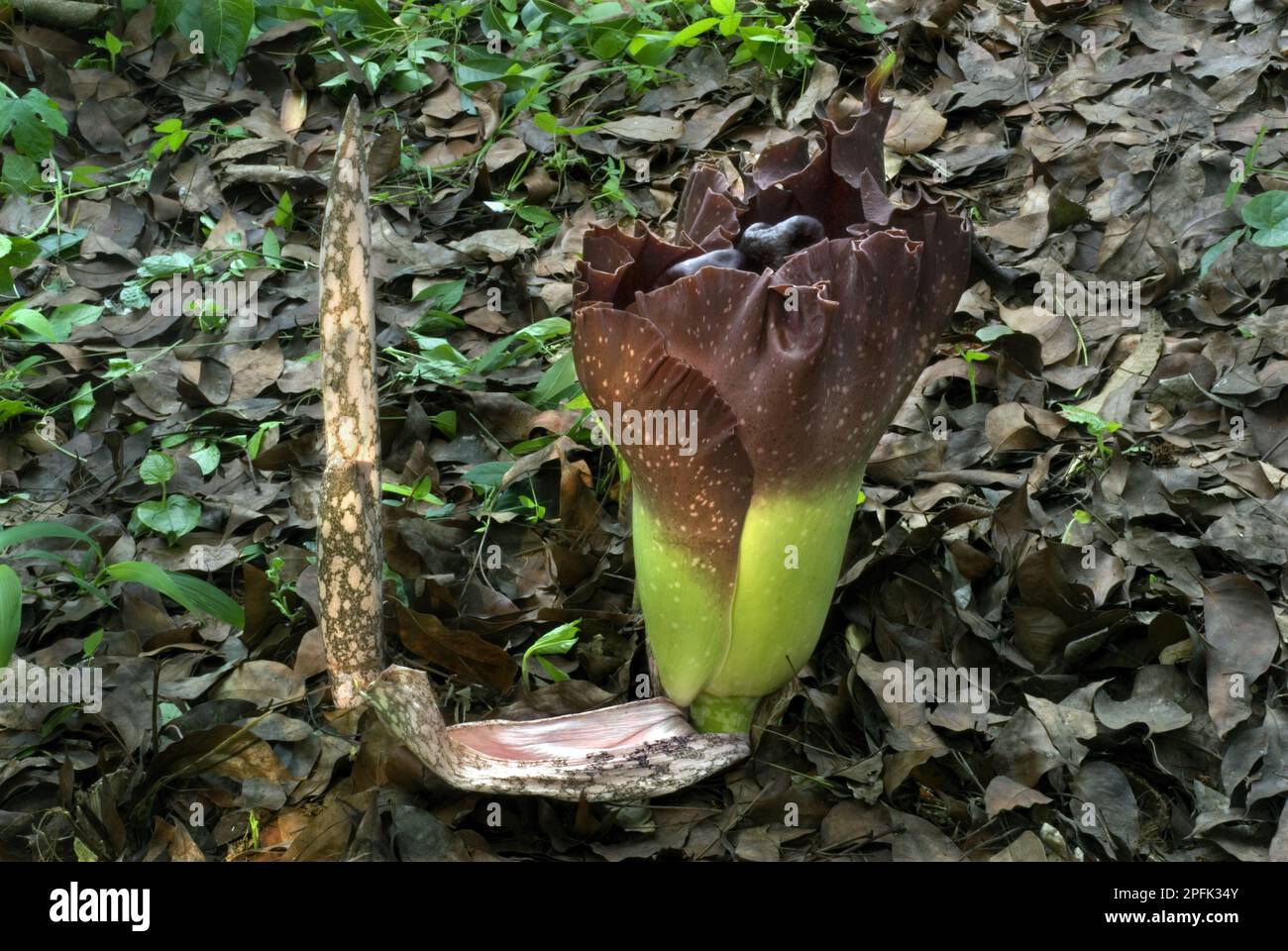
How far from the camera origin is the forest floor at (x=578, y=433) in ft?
6.60

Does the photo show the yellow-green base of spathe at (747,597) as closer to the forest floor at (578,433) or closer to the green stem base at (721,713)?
the green stem base at (721,713)

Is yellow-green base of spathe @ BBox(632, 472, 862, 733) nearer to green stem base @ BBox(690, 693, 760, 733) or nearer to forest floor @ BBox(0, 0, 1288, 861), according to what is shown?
green stem base @ BBox(690, 693, 760, 733)

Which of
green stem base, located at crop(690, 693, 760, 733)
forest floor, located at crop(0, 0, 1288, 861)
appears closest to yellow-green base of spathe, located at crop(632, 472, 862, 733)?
green stem base, located at crop(690, 693, 760, 733)

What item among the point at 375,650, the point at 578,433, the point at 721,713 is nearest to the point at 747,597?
the point at 721,713

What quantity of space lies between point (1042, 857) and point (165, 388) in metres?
2.17

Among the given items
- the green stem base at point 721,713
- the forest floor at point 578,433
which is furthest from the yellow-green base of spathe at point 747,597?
the forest floor at point 578,433

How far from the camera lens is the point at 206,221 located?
11.4 feet

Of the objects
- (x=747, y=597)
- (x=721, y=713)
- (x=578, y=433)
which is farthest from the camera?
(x=578, y=433)

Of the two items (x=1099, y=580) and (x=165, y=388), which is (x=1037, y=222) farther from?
(x=165, y=388)

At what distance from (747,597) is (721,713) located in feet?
0.83

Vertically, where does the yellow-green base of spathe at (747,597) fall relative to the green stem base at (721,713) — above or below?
above

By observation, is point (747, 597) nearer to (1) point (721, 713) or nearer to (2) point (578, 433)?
(1) point (721, 713)

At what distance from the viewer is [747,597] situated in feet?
6.40

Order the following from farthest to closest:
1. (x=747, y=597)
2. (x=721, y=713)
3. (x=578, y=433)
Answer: (x=578, y=433) < (x=721, y=713) < (x=747, y=597)
